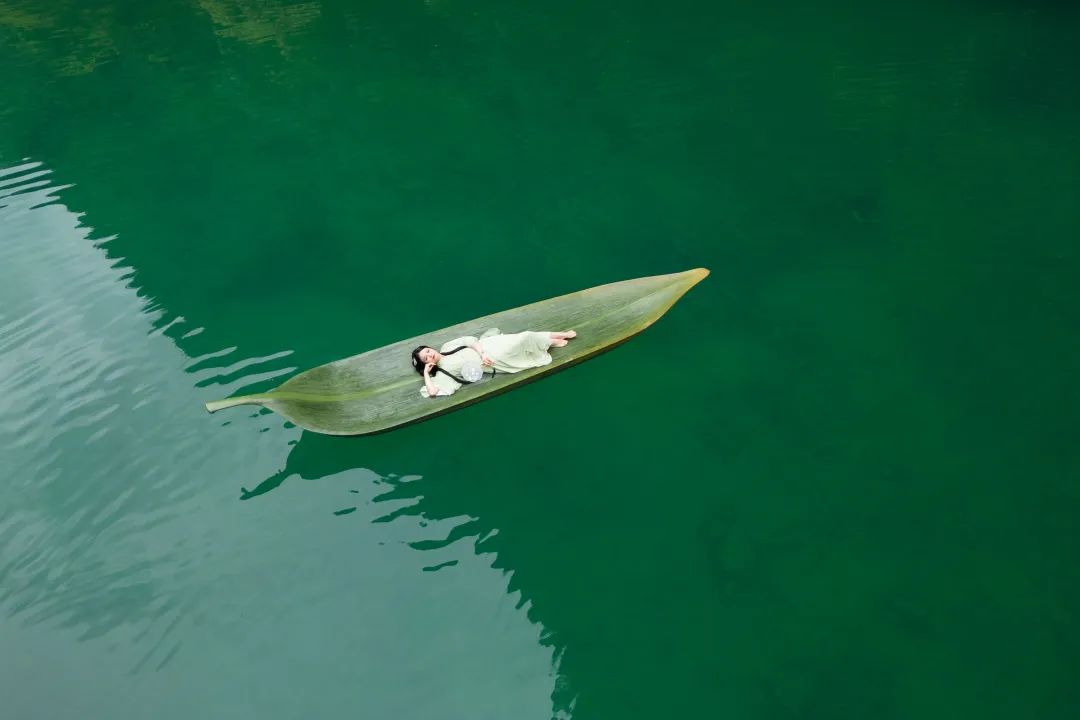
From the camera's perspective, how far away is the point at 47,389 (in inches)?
298

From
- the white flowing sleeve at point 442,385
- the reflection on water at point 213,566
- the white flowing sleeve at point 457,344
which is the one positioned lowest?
the reflection on water at point 213,566

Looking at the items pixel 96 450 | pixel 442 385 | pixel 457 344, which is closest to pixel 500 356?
pixel 457 344

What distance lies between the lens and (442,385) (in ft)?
21.1

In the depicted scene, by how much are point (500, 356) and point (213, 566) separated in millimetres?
2965

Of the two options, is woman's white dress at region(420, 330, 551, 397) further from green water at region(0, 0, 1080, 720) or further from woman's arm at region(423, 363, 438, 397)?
green water at region(0, 0, 1080, 720)

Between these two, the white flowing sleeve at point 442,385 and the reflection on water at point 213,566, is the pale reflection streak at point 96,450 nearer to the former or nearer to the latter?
the reflection on water at point 213,566

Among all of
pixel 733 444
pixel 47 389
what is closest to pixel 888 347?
pixel 733 444

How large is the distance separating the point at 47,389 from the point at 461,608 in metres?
5.31

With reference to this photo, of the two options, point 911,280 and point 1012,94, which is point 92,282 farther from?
point 1012,94

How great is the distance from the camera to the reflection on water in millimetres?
5199

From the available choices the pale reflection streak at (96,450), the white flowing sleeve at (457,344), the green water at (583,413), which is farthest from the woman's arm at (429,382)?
the pale reflection streak at (96,450)

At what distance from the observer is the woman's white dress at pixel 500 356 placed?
21.2 feet

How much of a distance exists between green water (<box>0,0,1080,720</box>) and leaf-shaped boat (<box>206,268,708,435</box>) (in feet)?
1.38

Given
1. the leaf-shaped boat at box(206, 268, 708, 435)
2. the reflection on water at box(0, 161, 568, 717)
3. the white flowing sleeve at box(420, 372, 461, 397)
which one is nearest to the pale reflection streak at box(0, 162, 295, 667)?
the reflection on water at box(0, 161, 568, 717)
